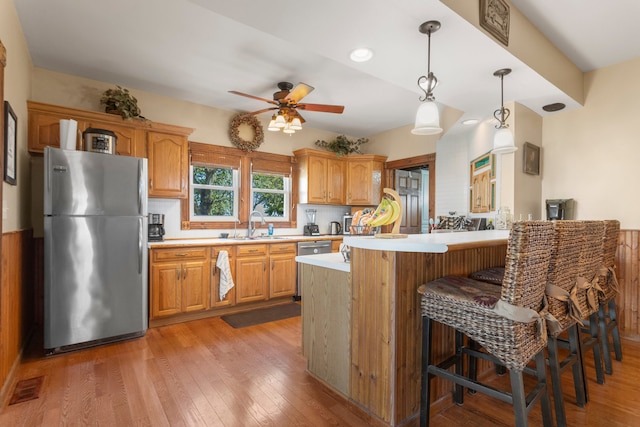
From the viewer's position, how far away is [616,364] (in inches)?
98.3

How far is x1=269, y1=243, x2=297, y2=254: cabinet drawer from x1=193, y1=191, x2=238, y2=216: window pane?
0.87 meters

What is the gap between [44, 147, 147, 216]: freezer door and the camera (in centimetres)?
265

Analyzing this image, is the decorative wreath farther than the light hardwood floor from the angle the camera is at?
Yes

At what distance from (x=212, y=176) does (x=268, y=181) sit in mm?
840

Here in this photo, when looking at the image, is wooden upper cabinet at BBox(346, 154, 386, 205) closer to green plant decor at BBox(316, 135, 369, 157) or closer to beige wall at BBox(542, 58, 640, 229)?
green plant decor at BBox(316, 135, 369, 157)

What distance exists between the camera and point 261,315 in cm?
379

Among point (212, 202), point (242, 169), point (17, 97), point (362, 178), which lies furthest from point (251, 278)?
point (17, 97)

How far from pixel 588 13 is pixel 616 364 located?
2.63 m

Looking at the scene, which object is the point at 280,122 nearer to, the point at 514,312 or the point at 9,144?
the point at 9,144

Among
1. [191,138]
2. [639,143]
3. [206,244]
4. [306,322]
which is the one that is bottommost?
[306,322]

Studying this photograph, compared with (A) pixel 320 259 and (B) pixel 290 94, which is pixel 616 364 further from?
(B) pixel 290 94

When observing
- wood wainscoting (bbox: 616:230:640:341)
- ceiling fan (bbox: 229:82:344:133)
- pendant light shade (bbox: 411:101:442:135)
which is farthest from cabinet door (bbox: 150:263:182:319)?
wood wainscoting (bbox: 616:230:640:341)

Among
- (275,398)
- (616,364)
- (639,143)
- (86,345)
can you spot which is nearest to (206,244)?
(86,345)

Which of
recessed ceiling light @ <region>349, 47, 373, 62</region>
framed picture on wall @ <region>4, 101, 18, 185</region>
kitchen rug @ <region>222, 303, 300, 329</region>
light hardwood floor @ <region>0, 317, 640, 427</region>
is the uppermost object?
recessed ceiling light @ <region>349, 47, 373, 62</region>
